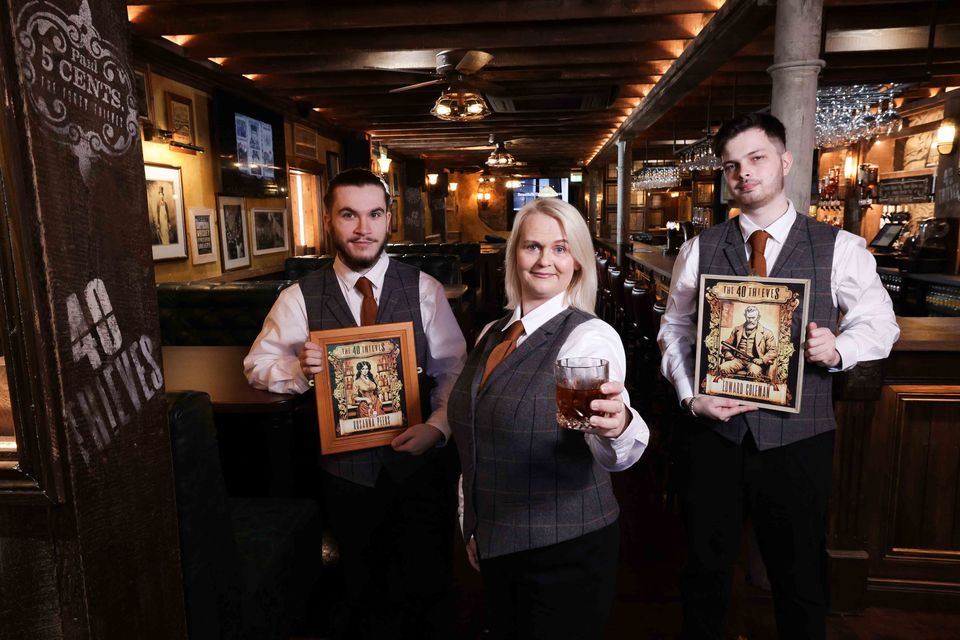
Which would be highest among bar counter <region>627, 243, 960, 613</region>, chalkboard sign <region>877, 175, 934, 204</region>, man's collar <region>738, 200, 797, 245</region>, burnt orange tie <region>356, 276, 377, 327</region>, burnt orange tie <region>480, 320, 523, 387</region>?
chalkboard sign <region>877, 175, 934, 204</region>

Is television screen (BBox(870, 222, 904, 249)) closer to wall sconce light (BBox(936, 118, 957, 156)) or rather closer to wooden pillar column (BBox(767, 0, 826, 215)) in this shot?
wall sconce light (BBox(936, 118, 957, 156))

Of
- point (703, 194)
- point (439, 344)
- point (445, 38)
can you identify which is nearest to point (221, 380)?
point (439, 344)

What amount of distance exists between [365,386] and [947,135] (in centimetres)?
869

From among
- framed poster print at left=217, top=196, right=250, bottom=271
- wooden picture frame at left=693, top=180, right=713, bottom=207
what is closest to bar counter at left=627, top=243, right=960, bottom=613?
framed poster print at left=217, top=196, right=250, bottom=271

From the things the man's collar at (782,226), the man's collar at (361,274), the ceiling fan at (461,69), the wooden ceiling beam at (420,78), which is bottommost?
the man's collar at (361,274)

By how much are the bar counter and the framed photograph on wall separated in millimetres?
6639

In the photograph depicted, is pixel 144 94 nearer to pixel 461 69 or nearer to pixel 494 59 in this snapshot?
pixel 461 69

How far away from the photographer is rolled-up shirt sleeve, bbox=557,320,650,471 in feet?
4.15

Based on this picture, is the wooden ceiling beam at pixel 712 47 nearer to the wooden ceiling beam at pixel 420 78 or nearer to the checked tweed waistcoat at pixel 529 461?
the wooden ceiling beam at pixel 420 78

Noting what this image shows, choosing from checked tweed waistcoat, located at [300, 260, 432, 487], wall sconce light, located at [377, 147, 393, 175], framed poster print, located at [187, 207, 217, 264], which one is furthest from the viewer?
wall sconce light, located at [377, 147, 393, 175]

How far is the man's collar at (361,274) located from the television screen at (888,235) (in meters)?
9.07

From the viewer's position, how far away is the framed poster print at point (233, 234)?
661 cm

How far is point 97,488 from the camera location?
104 cm

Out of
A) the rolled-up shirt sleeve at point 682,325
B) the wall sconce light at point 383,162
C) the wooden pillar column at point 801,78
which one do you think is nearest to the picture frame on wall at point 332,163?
the wall sconce light at point 383,162
